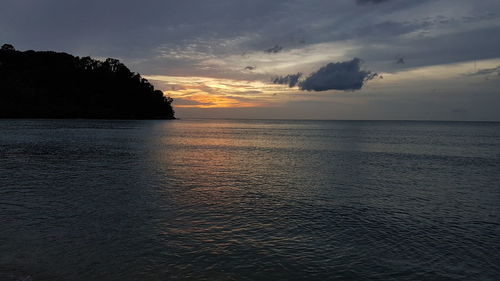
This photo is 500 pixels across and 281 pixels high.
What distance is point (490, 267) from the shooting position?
41.2 ft

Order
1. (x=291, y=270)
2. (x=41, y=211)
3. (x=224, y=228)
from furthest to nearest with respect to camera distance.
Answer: (x=41, y=211) → (x=224, y=228) → (x=291, y=270)

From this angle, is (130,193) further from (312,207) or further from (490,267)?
(490,267)

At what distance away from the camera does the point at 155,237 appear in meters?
14.9

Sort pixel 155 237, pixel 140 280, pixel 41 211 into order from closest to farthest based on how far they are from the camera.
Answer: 1. pixel 140 280
2. pixel 155 237
3. pixel 41 211

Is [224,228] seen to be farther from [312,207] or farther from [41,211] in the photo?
[41,211]

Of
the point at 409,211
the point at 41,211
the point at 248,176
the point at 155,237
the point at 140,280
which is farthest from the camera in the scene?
the point at 248,176

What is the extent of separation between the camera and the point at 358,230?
1680 centimetres

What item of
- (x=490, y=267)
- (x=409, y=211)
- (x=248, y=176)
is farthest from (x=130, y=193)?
(x=490, y=267)

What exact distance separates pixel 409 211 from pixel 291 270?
41.2ft

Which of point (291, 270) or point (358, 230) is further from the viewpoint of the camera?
point (358, 230)

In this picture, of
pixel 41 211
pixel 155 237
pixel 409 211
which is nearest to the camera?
pixel 155 237

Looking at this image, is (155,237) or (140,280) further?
(155,237)

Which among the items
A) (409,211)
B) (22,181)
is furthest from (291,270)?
(22,181)

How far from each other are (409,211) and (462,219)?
2879 millimetres
